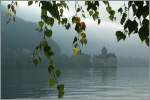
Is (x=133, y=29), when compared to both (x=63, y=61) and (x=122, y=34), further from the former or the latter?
(x=63, y=61)

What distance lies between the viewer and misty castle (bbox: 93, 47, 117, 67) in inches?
79.5

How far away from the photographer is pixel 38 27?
4.73 feet

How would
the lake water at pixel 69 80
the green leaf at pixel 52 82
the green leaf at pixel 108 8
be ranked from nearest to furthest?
1. the green leaf at pixel 52 82
2. the green leaf at pixel 108 8
3. the lake water at pixel 69 80

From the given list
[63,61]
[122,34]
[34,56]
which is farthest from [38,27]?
[63,61]

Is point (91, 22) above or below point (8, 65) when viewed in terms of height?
above

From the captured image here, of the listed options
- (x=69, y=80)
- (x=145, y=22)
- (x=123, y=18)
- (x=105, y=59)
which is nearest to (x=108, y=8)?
(x=123, y=18)

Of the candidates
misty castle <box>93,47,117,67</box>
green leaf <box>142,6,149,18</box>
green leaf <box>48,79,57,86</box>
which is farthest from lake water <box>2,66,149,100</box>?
green leaf <box>142,6,149,18</box>

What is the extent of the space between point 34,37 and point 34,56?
50 centimetres

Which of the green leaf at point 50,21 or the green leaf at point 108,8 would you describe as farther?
the green leaf at point 108,8

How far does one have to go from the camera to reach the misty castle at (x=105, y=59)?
6.63 feet

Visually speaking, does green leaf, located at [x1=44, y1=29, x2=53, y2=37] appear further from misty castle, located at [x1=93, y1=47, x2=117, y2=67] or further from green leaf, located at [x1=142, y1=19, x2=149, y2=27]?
misty castle, located at [x1=93, y1=47, x2=117, y2=67]

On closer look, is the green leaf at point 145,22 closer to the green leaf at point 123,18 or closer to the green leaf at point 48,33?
the green leaf at point 123,18

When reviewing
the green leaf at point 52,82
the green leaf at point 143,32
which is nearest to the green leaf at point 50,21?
the green leaf at point 52,82

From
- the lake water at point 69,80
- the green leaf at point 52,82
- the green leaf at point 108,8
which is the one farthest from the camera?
the lake water at point 69,80
